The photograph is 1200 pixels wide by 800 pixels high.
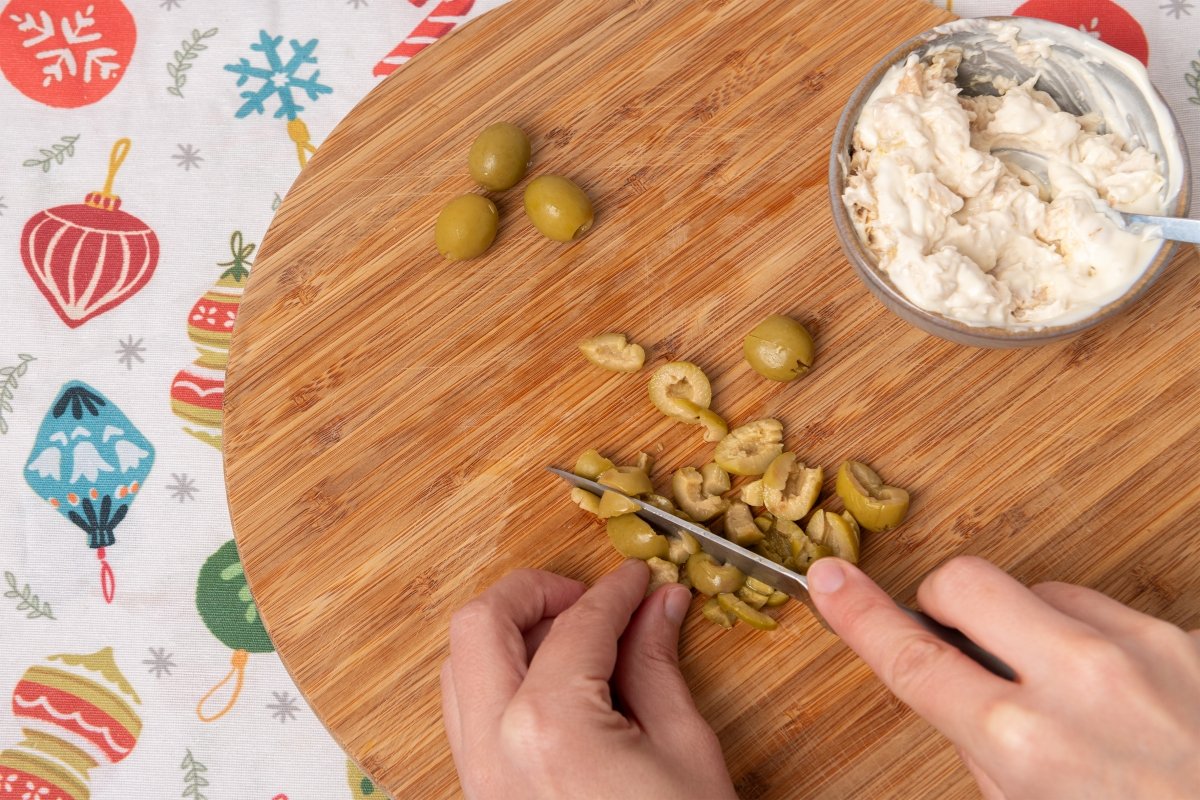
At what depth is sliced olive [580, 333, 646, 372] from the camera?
7.16 ft

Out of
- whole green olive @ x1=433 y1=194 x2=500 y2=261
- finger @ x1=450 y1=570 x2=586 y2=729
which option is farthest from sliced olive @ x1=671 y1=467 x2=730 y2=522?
whole green olive @ x1=433 y1=194 x2=500 y2=261

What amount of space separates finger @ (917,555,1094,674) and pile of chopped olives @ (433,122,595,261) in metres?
1.13

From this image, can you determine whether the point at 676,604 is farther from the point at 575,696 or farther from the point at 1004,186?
the point at 1004,186

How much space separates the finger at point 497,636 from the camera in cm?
183

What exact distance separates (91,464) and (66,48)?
1.29 meters

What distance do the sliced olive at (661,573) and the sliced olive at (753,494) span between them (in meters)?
0.22

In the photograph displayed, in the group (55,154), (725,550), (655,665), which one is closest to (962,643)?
(725,550)

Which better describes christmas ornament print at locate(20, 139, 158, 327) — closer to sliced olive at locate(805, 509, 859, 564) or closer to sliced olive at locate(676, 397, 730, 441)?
sliced olive at locate(676, 397, 730, 441)

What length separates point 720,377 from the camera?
2.21 meters

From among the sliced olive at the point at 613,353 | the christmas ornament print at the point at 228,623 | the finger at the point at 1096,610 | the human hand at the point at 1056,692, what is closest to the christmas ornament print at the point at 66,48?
the christmas ornament print at the point at 228,623

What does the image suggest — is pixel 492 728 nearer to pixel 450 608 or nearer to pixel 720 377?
pixel 450 608

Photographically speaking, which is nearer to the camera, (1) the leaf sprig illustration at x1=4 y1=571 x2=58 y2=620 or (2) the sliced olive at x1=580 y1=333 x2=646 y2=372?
(2) the sliced olive at x1=580 y1=333 x2=646 y2=372

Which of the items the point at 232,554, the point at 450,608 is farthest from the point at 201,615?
the point at 450,608

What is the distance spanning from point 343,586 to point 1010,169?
70.3 inches
